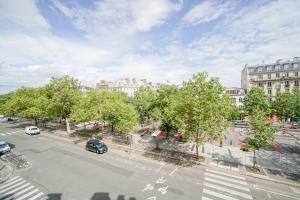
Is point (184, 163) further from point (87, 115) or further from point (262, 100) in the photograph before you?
point (262, 100)

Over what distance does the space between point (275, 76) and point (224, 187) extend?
6280 cm

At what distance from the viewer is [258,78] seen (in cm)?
6638

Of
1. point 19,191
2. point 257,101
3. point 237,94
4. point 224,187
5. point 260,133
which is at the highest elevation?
point 237,94

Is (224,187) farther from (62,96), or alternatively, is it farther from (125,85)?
(125,85)

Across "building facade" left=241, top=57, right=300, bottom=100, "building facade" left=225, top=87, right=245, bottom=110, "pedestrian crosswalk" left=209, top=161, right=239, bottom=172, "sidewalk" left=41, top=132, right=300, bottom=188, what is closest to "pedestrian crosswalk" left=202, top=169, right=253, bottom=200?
"pedestrian crosswalk" left=209, top=161, right=239, bottom=172

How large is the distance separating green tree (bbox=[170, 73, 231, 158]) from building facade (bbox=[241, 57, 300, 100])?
51.2m

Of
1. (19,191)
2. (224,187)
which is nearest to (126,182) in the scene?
(224,187)

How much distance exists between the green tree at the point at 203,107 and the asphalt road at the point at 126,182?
4.89 m

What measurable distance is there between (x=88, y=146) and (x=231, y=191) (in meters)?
20.8

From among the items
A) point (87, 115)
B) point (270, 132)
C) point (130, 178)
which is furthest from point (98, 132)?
point (270, 132)

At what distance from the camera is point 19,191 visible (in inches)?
628

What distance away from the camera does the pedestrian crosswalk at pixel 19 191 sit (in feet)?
49.2

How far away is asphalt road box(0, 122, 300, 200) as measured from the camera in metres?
15.3

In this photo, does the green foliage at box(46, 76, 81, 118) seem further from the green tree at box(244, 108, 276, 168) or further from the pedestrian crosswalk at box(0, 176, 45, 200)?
the green tree at box(244, 108, 276, 168)
